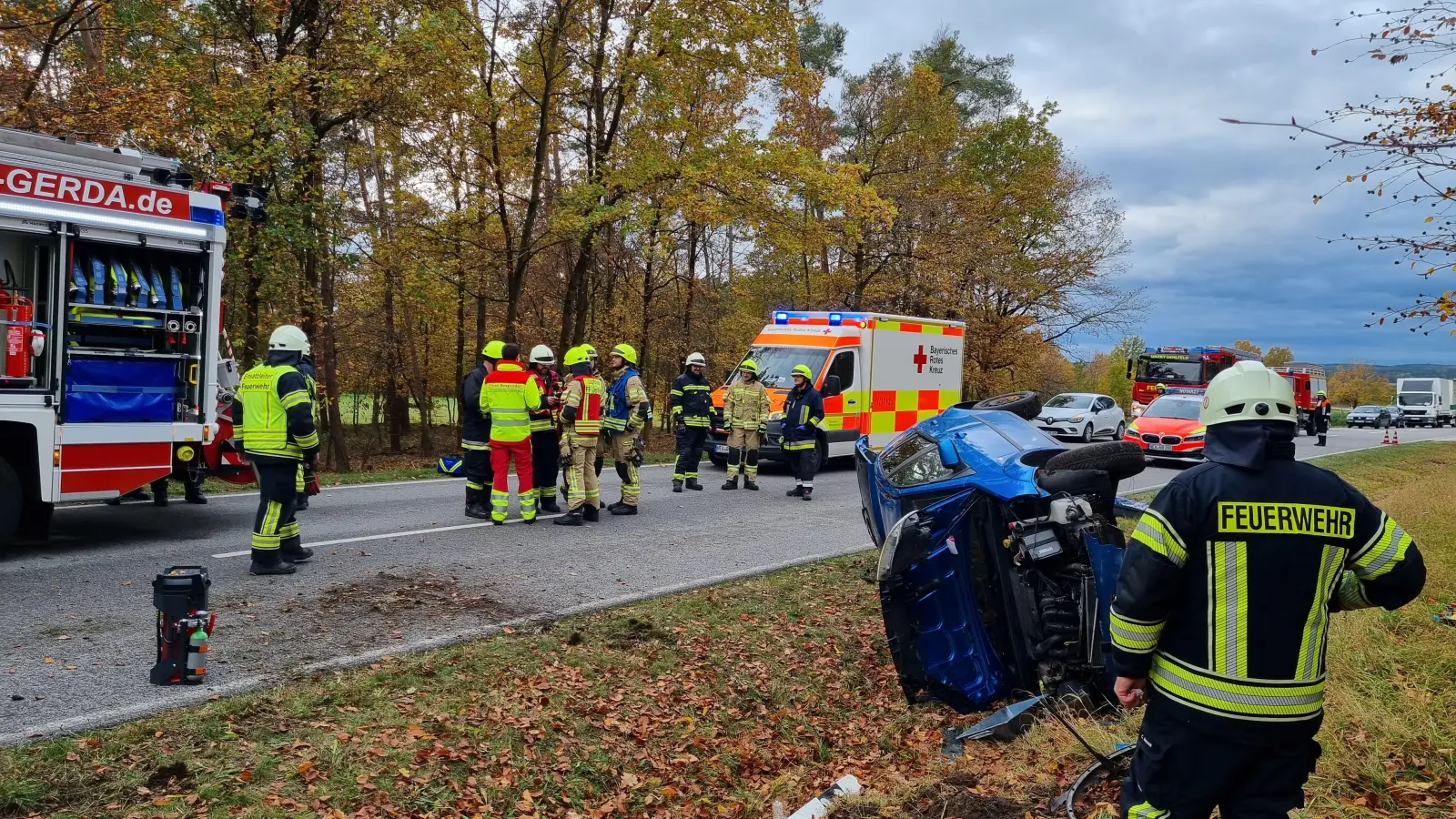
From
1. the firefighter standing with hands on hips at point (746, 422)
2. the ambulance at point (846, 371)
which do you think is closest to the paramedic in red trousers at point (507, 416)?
the firefighter standing with hands on hips at point (746, 422)

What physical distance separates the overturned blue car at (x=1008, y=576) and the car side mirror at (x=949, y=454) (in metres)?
0.06

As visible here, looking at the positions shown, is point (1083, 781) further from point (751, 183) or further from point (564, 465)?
point (751, 183)

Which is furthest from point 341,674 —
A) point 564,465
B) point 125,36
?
point 125,36

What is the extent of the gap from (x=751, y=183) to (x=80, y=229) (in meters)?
12.8

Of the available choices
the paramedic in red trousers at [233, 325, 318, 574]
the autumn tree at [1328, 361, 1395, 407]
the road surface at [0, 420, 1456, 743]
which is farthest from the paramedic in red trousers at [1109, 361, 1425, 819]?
the autumn tree at [1328, 361, 1395, 407]

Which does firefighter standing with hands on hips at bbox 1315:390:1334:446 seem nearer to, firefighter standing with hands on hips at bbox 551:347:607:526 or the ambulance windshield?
the ambulance windshield

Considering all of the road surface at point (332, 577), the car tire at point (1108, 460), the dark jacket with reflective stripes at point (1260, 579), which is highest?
the car tire at point (1108, 460)

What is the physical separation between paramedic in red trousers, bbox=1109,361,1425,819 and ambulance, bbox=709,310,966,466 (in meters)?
11.5

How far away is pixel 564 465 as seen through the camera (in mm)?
9352

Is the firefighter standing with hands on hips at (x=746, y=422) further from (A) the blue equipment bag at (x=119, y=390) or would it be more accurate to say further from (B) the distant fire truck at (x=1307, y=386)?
(B) the distant fire truck at (x=1307, y=386)

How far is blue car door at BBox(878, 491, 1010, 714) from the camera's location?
438 centimetres

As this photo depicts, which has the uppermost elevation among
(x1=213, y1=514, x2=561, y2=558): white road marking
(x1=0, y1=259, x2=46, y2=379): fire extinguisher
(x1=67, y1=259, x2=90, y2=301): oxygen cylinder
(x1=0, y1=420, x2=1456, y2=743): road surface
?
(x1=67, y1=259, x2=90, y2=301): oxygen cylinder

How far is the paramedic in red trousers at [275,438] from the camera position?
661 centimetres

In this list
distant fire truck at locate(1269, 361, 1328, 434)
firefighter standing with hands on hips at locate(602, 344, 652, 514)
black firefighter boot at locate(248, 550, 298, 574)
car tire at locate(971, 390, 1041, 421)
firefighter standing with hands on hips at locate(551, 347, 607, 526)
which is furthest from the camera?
distant fire truck at locate(1269, 361, 1328, 434)
